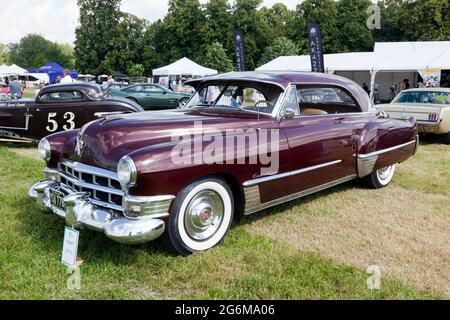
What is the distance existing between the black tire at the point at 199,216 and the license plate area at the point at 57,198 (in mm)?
1002

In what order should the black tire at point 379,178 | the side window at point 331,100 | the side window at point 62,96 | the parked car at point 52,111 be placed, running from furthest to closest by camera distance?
the side window at point 62,96, the parked car at point 52,111, the black tire at point 379,178, the side window at point 331,100

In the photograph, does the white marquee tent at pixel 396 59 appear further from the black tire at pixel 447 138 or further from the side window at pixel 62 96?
the side window at pixel 62 96

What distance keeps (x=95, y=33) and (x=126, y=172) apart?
58.0 m

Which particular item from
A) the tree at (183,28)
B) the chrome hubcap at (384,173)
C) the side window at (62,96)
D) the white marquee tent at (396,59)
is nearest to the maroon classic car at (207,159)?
the chrome hubcap at (384,173)

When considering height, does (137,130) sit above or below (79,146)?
above

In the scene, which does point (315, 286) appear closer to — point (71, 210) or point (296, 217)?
point (296, 217)

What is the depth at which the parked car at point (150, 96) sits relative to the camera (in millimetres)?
17250

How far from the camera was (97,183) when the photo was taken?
343cm

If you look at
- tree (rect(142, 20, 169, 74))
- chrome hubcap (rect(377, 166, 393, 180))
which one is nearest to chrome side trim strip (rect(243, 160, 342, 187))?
chrome hubcap (rect(377, 166, 393, 180))

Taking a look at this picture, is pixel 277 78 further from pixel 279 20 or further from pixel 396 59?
pixel 279 20

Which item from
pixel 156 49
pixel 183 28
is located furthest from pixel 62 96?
pixel 156 49

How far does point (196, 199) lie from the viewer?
3457mm
